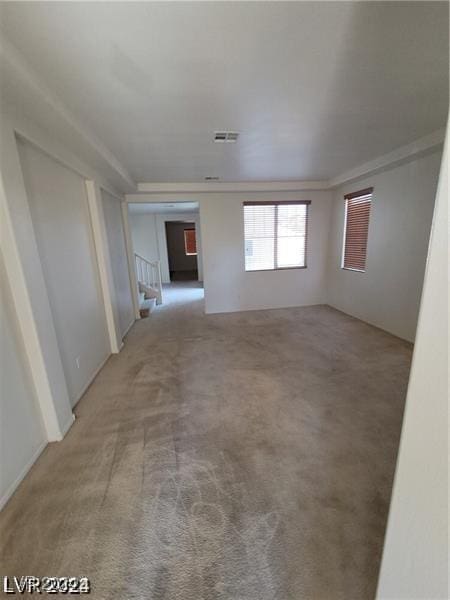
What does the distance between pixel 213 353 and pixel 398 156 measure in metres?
3.56

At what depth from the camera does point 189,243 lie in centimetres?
1262

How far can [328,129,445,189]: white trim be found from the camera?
2674 millimetres

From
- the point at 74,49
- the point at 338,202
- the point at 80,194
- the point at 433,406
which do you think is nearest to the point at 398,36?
the point at 74,49

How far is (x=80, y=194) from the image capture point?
2848 millimetres

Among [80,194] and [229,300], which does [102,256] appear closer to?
[80,194]

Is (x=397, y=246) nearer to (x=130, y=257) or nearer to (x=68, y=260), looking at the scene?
(x=68, y=260)

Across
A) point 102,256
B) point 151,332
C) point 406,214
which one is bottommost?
point 151,332

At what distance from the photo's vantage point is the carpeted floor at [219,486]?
3.68ft

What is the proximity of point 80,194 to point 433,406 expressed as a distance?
351 centimetres

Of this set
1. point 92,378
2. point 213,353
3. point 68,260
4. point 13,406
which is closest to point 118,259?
point 68,260

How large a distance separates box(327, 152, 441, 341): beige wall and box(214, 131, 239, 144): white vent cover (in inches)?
96.6

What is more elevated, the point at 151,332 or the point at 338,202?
the point at 338,202

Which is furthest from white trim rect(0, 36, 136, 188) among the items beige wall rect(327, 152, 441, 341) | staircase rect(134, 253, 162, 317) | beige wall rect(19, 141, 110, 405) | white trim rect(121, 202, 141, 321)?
beige wall rect(327, 152, 441, 341)

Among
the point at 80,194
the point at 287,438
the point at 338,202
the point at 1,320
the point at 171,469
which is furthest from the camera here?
the point at 338,202
